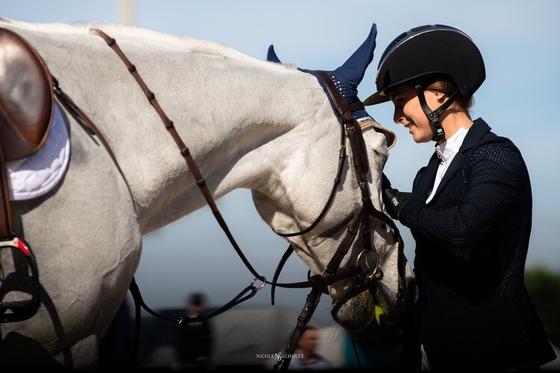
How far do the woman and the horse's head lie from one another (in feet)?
→ 0.48

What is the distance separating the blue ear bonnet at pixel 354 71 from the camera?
2.83m

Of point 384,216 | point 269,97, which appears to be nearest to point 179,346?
point 384,216

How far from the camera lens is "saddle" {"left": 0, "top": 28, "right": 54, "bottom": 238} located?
5.96ft

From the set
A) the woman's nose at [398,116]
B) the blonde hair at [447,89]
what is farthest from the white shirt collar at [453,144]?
the woman's nose at [398,116]

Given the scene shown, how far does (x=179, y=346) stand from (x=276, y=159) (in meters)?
2.05

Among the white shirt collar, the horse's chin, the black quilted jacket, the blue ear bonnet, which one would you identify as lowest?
the horse's chin

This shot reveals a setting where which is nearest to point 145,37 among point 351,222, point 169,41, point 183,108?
point 169,41

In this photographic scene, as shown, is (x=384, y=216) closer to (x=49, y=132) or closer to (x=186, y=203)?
(x=186, y=203)

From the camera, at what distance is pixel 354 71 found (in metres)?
2.90

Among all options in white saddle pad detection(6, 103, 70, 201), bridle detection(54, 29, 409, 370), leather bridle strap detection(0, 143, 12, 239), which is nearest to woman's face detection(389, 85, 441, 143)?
bridle detection(54, 29, 409, 370)

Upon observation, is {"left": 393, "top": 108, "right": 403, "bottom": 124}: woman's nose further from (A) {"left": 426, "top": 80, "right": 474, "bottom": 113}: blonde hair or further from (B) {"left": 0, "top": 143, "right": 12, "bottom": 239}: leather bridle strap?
(B) {"left": 0, "top": 143, "right": 12, "bottom": 239}: leather bridle strap

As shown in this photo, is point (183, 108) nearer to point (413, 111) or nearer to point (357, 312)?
point (413, 111)

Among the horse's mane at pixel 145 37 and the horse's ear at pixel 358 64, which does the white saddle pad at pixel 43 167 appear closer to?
the horse's mane at pixel 145 37

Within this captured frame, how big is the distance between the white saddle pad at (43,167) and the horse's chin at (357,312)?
1.72m
